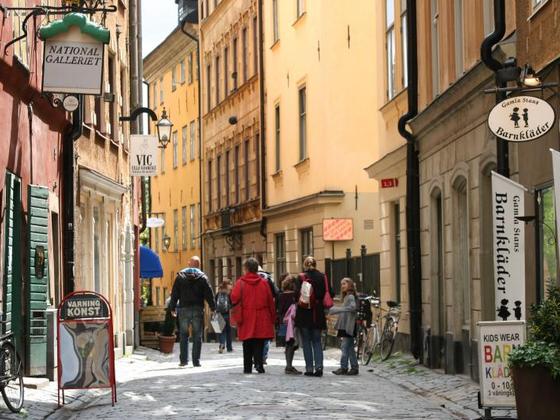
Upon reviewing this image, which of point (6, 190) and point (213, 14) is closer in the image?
point (6, 190)

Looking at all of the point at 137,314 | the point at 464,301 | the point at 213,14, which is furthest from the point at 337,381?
the point at 213,14

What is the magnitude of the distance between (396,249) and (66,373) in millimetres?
12854

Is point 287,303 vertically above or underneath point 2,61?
underneath

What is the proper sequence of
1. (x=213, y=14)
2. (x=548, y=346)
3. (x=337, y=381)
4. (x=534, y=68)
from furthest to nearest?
(x=213, y=14), (x=337, y=381), (x=534, y=68), (x=548, y=346)

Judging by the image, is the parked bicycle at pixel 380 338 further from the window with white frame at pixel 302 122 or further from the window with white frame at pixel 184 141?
the window with white frame at pixel 184 141

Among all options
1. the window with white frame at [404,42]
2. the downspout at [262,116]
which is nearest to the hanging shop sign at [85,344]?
the window with white frame at [404,42]

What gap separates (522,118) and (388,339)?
11225mm

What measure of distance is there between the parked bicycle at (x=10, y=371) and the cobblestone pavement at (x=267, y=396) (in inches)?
6.3

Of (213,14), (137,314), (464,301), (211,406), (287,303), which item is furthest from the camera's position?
(213,14)

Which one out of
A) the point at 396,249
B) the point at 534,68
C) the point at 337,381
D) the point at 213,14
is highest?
the point at 213,14

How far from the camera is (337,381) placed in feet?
65.1

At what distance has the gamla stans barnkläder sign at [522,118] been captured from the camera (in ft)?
45.6

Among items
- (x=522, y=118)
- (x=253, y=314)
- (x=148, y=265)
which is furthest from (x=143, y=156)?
(x=522, y=118)

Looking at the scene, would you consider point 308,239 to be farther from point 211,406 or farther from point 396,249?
point 211,406
